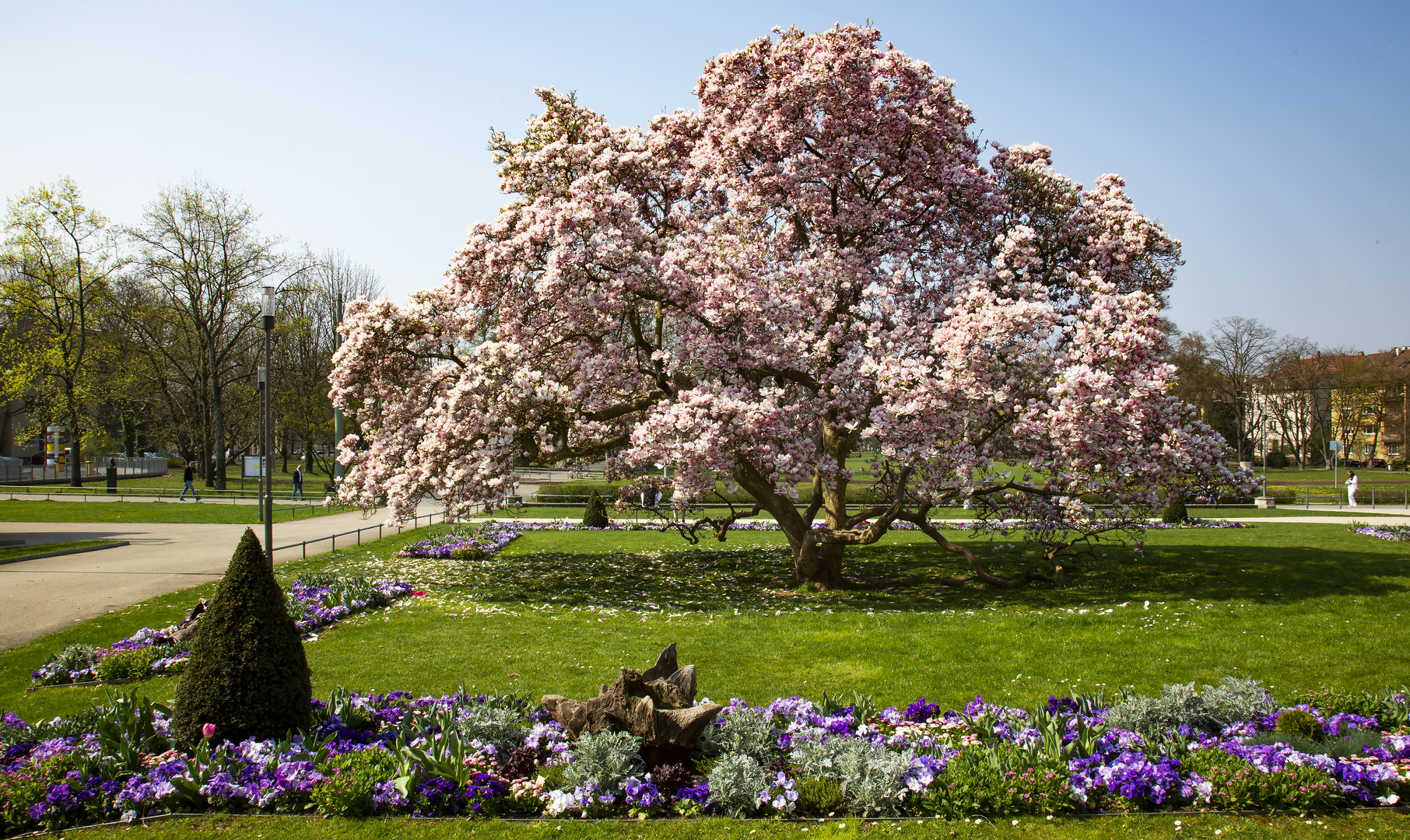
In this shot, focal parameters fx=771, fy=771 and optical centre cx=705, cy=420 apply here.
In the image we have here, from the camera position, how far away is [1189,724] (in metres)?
6.67

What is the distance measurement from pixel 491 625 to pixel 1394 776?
34.5ft

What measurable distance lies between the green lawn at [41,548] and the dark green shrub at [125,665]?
10.9 m

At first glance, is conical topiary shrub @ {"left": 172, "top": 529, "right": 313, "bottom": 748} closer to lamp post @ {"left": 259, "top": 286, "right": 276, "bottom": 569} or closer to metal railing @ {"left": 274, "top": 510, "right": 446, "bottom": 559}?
lamp post @ {"left": 259, "top": 286, "right": 276, "bottom": 569}

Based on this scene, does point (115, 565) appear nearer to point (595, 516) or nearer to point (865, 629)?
point (595, 516)

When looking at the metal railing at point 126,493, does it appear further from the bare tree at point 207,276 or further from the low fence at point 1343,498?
the low fence at point 1343,498

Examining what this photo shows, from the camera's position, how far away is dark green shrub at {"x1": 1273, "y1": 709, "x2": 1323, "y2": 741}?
6316 mm

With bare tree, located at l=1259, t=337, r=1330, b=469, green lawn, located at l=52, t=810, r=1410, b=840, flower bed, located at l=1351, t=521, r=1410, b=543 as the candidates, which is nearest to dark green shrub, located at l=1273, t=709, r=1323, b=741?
Result: green lawn, located at l=52, t=810, r=1410, b=840

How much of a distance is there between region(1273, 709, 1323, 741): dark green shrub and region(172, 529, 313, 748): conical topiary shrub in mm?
8305

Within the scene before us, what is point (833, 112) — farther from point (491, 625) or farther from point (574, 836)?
point (574, 836)

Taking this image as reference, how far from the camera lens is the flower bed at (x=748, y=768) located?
18.5 ft

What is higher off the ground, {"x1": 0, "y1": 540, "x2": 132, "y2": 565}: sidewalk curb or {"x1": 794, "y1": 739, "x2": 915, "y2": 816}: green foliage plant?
{"x1": 0, "y1": 540, "x2": 132, "y2": 565}: sidewalk curb

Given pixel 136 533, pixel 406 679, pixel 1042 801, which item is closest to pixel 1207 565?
pixel 1042 801

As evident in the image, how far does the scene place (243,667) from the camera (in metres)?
6.50

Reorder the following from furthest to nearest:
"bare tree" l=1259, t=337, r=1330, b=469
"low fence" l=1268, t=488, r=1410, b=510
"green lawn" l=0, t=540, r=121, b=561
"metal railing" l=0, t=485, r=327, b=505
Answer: "bare tree" l=1259, t=337, r=1330, b=469, "low fence" l=1268, t=488, r=1410, b=510, "metal railing" l=0, t=485, r=327, b=505, "green lawn" l=0, t=540, r=121, b=561
